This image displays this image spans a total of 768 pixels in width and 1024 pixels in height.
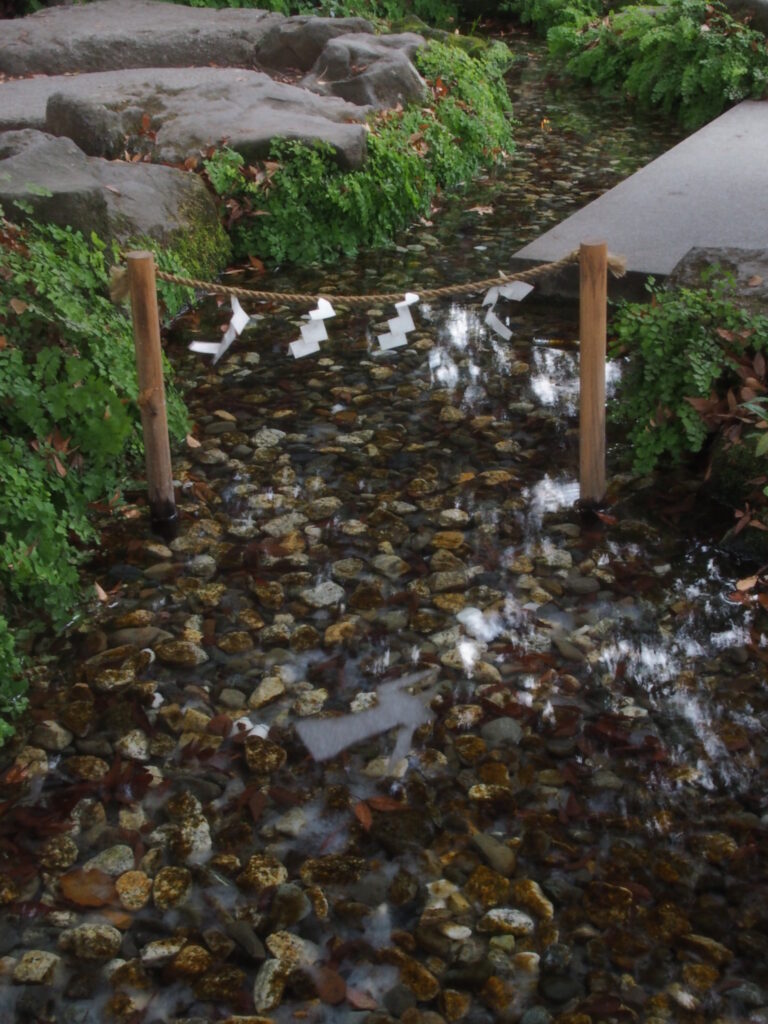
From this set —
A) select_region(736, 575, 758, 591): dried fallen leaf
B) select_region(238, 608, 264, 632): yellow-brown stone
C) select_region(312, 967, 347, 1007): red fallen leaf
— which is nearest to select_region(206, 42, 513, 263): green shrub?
select_region(238, 608, 264, 632): yellow-brown stone

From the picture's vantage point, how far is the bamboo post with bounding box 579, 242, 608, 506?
425 centimetres

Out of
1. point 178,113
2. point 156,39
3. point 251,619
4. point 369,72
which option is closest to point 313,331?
point 251,619

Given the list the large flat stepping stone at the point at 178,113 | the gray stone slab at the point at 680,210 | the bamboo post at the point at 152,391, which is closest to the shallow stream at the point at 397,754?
the bamboo post at the point at 152,391

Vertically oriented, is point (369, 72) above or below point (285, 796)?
above

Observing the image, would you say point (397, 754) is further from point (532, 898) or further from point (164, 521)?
point (164, 521)

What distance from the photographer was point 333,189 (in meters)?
7.64

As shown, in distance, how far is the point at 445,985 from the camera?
268 centimetres

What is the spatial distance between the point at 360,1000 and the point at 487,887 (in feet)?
1.55

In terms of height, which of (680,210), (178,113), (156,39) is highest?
(156,39)

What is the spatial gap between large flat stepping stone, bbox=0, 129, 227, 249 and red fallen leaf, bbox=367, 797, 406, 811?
307 cm

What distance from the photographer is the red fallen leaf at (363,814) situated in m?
3.17

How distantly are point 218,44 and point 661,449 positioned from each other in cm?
786

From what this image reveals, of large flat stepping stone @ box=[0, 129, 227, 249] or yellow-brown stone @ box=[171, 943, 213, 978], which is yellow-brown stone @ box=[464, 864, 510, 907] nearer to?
yellow-brown stone @ box=[171, 943, 213, 978]

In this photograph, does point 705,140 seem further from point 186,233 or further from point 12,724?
point 12,724
